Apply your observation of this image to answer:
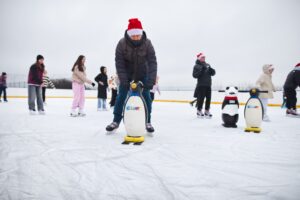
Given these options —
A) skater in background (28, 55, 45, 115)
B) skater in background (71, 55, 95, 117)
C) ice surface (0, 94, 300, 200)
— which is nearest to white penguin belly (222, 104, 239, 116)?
ice surface (0, 94, 300, 200)

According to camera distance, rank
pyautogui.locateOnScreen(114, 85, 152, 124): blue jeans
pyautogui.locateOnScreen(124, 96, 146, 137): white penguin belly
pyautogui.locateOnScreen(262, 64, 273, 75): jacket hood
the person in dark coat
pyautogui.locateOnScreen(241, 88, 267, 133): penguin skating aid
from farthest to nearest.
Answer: the person in dark coat < pyautogui.locateOnScreen(262, 64, 273, 75): jacket hood < pyautogui.locateOnScreen(241, 88, 267, 133): penguin skating aid < pyautogui.locateOnScreen(114, 85, 152, 124): blue jeans < pyautogui.locateOnScreen(124, 96, 146, 137): white penguin belly

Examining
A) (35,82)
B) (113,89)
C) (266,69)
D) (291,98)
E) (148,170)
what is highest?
(266,69)

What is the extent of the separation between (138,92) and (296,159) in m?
1.44

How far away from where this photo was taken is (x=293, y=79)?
6.01m

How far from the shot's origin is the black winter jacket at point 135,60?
265cm

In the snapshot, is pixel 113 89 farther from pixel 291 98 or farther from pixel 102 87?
pixel 291 98

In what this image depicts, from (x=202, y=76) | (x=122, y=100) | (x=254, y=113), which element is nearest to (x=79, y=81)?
(x=122, y=100)

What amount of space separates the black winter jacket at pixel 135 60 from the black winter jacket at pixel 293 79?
4863mm

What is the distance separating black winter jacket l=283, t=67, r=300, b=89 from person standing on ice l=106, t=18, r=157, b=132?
4867 millimetres

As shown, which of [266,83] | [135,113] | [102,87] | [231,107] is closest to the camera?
[135,113]

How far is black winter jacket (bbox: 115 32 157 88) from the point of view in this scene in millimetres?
2646

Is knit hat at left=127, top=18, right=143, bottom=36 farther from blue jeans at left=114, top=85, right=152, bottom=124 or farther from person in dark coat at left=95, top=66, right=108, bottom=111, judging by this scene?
person in dark coat at left=95, top=66, right=108, bottom=111

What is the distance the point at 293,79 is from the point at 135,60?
202 inches

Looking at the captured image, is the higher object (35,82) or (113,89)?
(35,82)
